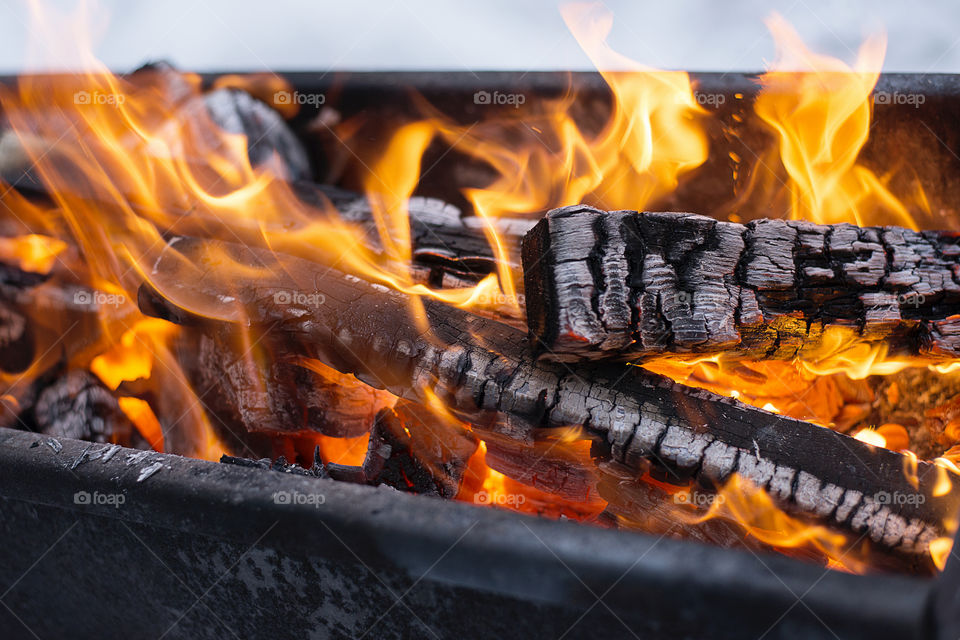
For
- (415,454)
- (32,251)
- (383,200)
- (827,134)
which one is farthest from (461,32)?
(415,454)

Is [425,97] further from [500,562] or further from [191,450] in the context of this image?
[500,562]

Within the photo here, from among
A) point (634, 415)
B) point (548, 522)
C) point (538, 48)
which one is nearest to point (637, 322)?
point (634, 415)

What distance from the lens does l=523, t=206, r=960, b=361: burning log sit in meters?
1.10

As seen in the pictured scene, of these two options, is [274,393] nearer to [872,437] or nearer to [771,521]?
[771,521]

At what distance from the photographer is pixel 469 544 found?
78 cm

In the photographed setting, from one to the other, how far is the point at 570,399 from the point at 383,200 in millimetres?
986

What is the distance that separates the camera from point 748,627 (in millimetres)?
688

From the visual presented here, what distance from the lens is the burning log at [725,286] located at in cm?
110

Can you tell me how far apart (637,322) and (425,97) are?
1277mm

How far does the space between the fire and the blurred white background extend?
4.71 ft

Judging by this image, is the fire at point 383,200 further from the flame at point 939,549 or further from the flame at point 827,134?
the flame at point 939,549

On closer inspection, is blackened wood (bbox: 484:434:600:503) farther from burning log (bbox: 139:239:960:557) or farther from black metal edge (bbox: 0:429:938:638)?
black metal edge (bbox: 0:429:938:638)

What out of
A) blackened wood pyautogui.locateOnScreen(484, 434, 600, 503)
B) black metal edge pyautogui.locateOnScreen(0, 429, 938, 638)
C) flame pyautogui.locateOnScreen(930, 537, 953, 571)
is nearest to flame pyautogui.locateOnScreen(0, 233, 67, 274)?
black metal edge pyautogui.locateOnScreen(0, 429, 938, 638)

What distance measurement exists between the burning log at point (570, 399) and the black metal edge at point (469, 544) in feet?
1.21
